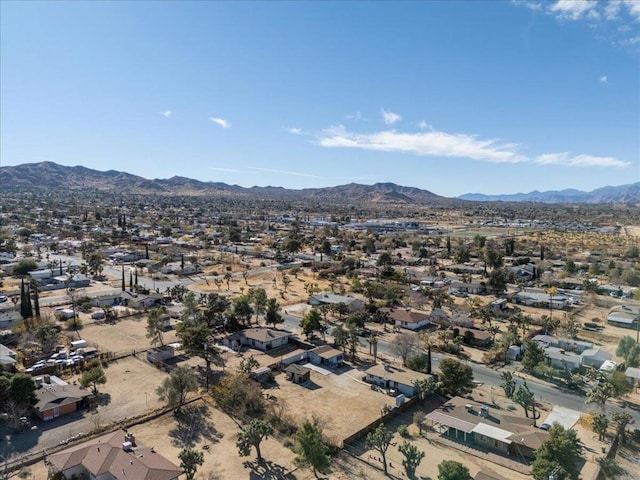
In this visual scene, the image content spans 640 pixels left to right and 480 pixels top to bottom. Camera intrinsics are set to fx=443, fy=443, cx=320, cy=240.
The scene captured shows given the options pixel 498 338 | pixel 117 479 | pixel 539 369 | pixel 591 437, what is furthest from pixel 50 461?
pixel 498 338

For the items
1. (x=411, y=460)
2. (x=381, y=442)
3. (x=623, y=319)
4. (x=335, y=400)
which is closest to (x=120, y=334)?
(x=335, y=400)

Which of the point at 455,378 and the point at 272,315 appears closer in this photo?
the point at 455,378

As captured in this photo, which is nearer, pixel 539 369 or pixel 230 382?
pixel 230 382

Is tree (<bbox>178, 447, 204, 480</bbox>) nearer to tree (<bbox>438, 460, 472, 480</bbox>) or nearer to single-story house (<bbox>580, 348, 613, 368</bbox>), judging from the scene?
tree (<bbox>438, 460, 472, 480</bbox>)

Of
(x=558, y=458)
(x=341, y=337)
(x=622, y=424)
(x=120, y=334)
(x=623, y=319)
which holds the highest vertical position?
(x=558, y=458)

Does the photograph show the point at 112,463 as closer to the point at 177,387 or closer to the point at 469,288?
the point at 177,387

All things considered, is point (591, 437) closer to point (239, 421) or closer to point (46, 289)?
point (239, 421)

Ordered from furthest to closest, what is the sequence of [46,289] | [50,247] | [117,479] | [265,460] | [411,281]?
[50,247]
[411,281]
[46,289]
[265,460]
[117,479]
